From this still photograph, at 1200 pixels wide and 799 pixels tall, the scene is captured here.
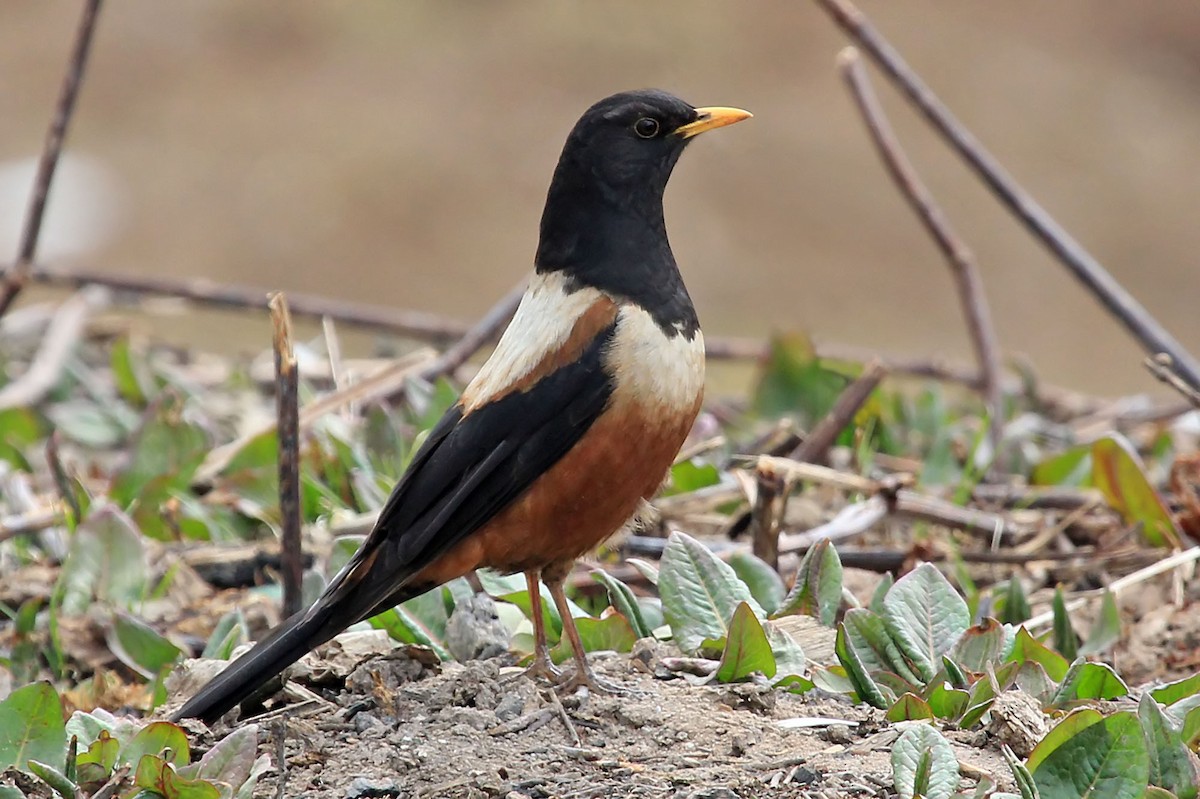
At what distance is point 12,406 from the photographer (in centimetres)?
602

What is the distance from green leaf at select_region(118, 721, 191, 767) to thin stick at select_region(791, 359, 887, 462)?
2.55 m

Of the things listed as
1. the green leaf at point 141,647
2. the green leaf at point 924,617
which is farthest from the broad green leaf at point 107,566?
the green leaf at point 924,617

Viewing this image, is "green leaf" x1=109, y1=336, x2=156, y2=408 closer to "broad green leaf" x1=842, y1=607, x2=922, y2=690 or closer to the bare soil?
the bare soil

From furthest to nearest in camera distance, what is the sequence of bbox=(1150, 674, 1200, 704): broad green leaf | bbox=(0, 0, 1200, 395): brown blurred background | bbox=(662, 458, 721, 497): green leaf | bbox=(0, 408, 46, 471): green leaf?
bbox=(0, 0, 1200, 395): brown blurred background < bbox=(0, 408, 46, 471): green leaf < bbox=(662, 458, 721, 497): green leaf < bbox=(1150, 674, 1200, 704): broad green leaf

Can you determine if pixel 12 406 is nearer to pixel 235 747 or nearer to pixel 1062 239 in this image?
pixel 235 747

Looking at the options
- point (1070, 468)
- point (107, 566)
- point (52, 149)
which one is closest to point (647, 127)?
point (107, 566)

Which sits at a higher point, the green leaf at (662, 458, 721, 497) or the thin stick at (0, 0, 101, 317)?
the thin stick at (0, 0, 101, 317)

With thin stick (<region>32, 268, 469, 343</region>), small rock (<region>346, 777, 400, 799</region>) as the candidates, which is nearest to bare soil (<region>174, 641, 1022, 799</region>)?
small rock (<region>346, 777, 400, 799</region>)

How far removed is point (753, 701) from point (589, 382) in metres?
0.85

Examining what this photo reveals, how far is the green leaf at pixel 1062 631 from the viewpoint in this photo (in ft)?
13.4

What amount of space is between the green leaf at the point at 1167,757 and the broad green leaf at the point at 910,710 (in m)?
0.44

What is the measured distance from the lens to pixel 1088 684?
344 cm

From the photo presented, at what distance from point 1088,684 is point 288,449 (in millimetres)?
2051

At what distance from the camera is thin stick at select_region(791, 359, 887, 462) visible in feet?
16.4
